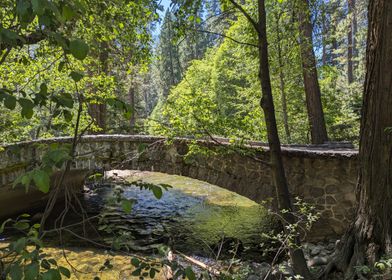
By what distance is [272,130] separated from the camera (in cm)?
353

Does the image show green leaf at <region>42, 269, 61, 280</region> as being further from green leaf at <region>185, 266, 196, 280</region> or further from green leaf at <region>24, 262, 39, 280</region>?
green leaf at <region>185, 266, 196, 280</region>

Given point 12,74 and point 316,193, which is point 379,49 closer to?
point 316,193

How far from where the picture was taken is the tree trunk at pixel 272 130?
3.43 metres

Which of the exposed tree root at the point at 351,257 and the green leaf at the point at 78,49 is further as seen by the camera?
the exposed tree root at the point at 351,257

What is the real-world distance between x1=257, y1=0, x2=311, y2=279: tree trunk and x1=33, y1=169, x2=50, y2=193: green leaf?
9.06ft

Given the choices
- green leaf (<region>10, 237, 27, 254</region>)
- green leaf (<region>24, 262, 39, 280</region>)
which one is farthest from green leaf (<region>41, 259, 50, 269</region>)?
green leaf (<region>24, 262, 39, 280</region>)

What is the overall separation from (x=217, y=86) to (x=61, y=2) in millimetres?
16715

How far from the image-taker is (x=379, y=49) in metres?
3.21

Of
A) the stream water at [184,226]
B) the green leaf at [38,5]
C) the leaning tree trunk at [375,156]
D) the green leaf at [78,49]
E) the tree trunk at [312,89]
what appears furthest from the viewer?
the tree trunk at [312,89]

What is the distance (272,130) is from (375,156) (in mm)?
1002

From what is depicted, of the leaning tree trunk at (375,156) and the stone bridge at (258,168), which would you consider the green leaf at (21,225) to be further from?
the leaning tree trunk at (375,156)

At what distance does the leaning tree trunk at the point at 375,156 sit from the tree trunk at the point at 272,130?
0.33m

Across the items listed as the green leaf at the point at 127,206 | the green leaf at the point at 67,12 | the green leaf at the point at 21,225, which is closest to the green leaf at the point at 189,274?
the green leaf at the point at 127,206

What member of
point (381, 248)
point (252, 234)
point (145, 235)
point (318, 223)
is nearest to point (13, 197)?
point (145, 235)
